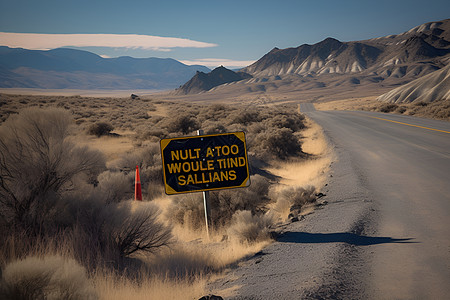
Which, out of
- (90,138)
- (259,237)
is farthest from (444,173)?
(90,138)

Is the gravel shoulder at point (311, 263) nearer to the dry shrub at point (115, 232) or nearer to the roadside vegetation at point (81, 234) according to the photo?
the roadside vegetation at point (81, 234)

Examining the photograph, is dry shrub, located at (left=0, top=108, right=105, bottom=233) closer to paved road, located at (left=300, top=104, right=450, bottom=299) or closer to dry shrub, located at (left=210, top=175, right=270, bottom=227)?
dry shrub, located at (left=210, top=175, right=270, bottom=227)

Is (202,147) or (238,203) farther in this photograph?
(238,203)

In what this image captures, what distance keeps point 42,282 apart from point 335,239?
399 centimetres

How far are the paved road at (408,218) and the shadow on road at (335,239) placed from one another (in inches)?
6.0

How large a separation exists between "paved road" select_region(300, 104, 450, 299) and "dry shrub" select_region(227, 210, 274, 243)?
1.80 m

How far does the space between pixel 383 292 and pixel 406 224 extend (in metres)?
2.61

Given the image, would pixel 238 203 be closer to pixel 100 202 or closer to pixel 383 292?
pixel 100 202

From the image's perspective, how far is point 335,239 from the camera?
489cm

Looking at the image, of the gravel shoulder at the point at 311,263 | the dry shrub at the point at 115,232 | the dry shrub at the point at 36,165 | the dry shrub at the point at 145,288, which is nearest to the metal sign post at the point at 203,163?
the dry shrub at the point at 115,232

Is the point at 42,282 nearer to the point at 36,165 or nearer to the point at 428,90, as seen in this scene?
the point at 36,165

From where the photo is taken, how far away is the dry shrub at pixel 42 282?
2.65 m

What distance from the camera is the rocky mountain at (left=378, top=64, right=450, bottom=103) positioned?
43594 millimetres

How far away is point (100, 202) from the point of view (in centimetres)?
541
